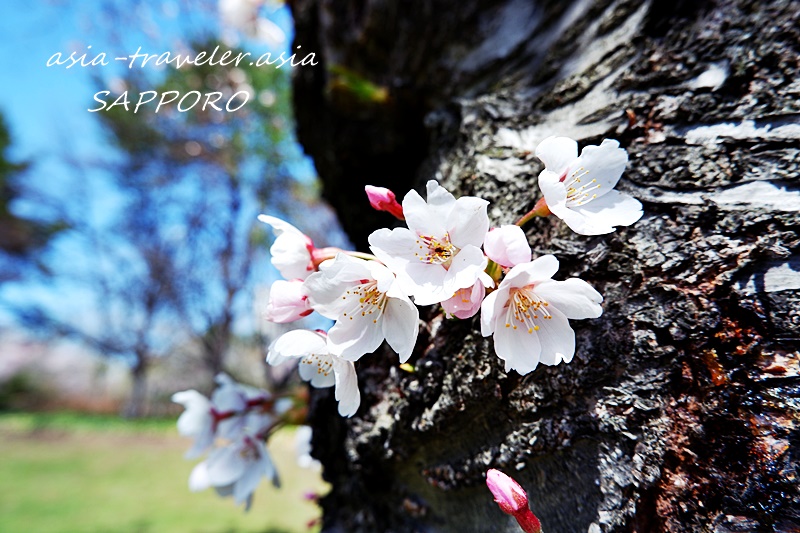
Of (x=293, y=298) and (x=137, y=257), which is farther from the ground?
(x=137, y=257)

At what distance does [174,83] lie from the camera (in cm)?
658

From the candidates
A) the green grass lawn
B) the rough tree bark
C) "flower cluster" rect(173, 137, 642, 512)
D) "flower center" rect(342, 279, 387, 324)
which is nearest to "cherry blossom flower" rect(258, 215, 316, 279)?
"flower cluster" rect(173, 137, 642, 512)

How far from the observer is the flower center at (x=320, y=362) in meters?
0.71

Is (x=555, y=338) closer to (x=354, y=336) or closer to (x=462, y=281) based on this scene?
(x=462, y=281)

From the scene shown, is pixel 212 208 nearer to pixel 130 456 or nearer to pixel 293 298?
pixel 130 456

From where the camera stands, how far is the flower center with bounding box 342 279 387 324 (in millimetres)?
601

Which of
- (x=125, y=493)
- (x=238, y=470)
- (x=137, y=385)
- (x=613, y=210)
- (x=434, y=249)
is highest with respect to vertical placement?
(x=137, y=385)

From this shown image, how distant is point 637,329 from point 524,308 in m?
0.16

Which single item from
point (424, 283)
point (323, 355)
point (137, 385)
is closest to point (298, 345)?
point (323, 355)

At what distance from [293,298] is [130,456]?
5044 mm

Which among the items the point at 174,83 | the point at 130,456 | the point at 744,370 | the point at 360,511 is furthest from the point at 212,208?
the point at 744,370

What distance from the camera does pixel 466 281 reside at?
1.68 feet

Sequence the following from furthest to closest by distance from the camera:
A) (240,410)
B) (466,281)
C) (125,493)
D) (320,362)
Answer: (125,493) < (240,410) < (320,362) < (466,281)

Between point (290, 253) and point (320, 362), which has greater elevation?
point (290, 253)
